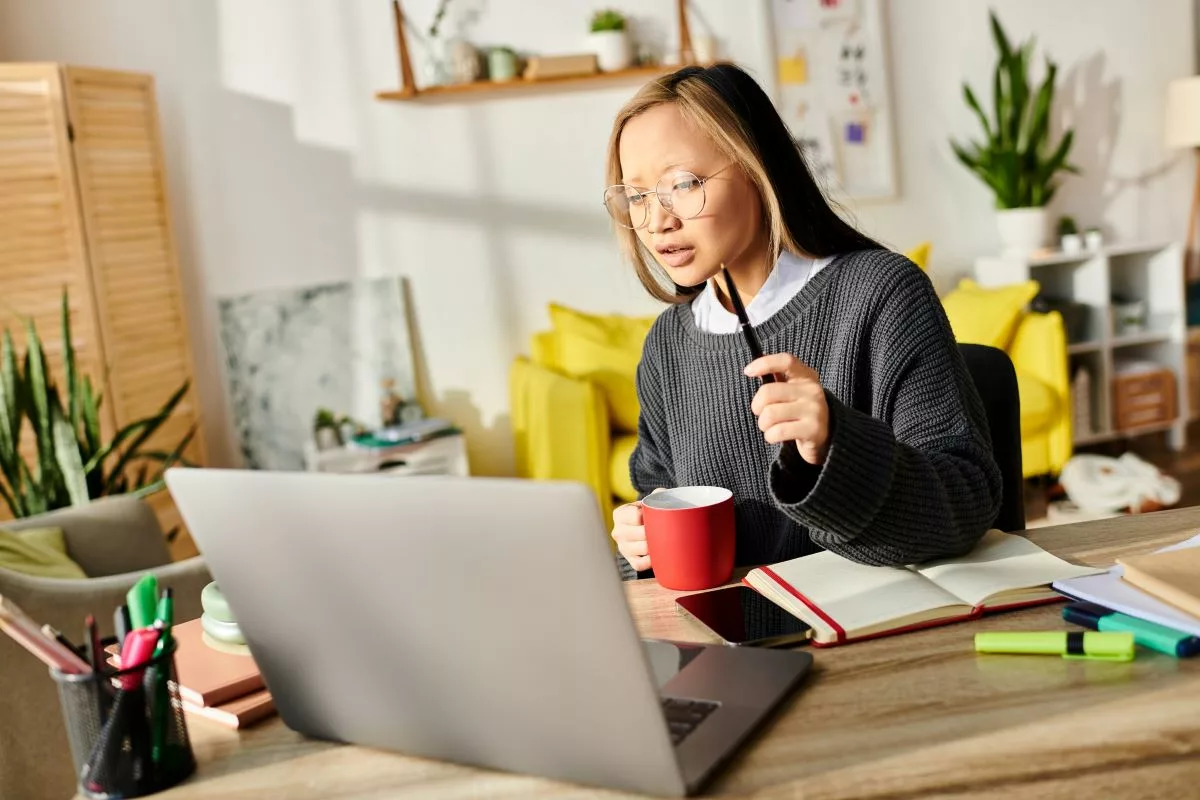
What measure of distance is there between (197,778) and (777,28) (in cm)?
388

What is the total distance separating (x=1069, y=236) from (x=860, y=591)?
3867 mm

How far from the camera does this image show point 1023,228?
4.30 meters

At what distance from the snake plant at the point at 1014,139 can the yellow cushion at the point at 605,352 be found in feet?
5.15

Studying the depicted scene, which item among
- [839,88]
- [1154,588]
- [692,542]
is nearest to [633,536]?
[692,542]

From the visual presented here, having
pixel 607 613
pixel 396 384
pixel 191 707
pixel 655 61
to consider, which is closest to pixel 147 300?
pixel 396 384

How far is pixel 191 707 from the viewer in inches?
35.8

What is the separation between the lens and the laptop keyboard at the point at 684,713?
29.3 inches

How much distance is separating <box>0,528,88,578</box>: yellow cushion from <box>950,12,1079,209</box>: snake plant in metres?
3.47

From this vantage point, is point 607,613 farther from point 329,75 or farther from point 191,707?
point 329,75

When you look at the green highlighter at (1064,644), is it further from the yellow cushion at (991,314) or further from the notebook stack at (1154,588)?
the yellow cushion at (991,314)

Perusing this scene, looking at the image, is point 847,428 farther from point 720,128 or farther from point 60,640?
point 60,640

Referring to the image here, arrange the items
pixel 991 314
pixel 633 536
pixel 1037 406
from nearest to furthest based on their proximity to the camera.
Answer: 1. pixel 633 536
2. pixel 1037 406
3. pixel 991 314

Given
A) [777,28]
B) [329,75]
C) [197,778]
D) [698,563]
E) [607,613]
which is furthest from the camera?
[777,28]

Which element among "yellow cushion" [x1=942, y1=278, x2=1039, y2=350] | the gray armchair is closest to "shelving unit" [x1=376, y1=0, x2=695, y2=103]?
"yellow cushion" [x1=942, y1=278, x2=1039, y2=350]
